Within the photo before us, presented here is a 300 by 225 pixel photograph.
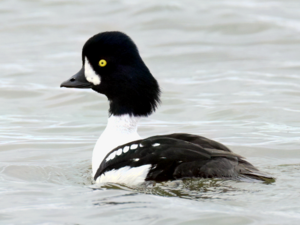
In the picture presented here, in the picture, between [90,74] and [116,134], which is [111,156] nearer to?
[116,134]

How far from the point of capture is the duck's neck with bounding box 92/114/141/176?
251 inches

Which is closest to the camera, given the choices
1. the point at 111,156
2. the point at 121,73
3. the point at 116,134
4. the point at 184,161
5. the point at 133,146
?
the point at 184,161

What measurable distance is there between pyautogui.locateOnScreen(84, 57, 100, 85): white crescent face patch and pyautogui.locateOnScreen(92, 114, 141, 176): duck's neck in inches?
17.1

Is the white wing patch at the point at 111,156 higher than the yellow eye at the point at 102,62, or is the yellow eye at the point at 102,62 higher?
the yellow eye at the point at 102,62

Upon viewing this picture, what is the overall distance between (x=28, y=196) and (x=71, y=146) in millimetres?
2734

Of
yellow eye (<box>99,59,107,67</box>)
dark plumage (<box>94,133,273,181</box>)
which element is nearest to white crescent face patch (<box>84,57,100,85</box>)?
yellow eye (<box>99,59,107,67</box>)

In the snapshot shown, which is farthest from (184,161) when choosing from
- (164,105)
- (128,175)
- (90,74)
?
(164,105)

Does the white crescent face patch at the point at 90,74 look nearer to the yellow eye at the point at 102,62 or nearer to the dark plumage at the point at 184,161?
the yellow eye at the point at 102,62

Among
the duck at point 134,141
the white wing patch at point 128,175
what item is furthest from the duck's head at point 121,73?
the white wing patch at point 128,175

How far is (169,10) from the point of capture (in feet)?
55.1

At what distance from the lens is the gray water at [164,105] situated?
17.0 feet

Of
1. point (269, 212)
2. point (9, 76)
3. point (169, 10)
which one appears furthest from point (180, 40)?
point (269, 212)

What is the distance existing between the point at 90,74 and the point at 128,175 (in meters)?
1.35

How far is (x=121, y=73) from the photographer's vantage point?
6309 millimetres
